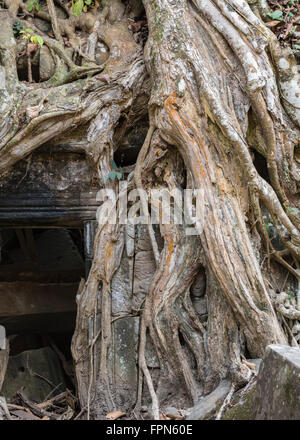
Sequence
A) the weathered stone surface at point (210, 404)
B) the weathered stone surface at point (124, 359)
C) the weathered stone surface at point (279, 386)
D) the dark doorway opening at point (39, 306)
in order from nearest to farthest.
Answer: the weathered stone surface at point (279, 386) → the weathered stone surface at point (210, 404) → the weathered stone surface at point (124, 359) → the dark doorway opening at point (39, 306)

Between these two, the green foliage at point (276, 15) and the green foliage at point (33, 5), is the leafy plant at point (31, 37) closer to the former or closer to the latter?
the green foliage at point (33, 5)

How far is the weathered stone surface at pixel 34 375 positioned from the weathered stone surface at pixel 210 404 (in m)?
1.48

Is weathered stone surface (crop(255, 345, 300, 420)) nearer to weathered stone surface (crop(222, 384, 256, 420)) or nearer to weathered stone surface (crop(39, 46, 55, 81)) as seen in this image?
weathered stone surface (crop(222, 384, 256, 420))

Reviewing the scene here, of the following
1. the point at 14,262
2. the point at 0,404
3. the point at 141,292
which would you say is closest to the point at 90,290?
the point at 141,292

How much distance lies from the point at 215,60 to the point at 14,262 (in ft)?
11.0

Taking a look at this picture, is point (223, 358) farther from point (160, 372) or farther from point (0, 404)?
point (0, 404)

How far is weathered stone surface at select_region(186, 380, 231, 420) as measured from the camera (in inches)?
96.8

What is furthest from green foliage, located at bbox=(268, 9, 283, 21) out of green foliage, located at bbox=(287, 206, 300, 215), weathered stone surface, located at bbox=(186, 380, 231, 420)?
weathered stone surface, located at bbox=(186, 380, 231, 420)

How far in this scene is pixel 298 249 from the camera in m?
2.98

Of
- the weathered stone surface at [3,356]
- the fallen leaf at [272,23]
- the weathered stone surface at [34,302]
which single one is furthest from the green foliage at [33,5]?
the weathered stone surface at [34,302]

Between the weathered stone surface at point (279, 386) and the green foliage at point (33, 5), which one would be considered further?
the green foliage at point (33, 5)

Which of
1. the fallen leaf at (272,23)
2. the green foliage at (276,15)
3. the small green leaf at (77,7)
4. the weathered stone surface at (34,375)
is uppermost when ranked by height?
the small green leaf at (77,7)

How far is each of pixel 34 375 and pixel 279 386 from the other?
8.90 feet

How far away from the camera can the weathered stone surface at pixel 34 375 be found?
3689 mm
